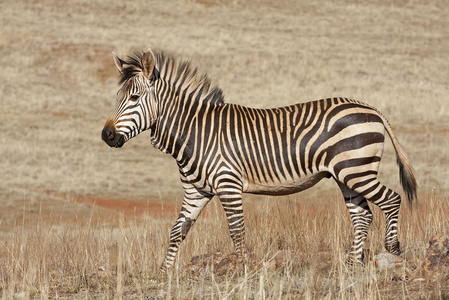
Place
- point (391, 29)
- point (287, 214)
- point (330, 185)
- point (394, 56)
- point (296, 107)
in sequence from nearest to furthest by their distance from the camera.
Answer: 1. point (296, 107)
2. point (287, 214)
3. point (330, 185)
4. point (394, 56)
5. point (391, 29)

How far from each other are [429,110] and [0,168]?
19.5 meters

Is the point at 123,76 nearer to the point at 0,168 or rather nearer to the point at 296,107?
the point at 296,107

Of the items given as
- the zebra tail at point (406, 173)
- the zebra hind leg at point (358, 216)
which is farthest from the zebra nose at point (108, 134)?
the zebra tail at point (406, 173)

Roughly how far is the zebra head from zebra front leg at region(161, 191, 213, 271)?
3.34 feet

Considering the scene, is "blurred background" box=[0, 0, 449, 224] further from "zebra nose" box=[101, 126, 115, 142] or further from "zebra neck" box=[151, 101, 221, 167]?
"zebra nose" box=[101, 126, 115, 142]

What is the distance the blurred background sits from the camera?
25859 millimetres

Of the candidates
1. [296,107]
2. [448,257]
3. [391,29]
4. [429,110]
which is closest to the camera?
[448,257]

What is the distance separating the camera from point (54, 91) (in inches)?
1510

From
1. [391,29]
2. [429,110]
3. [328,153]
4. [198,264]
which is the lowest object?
[198,264]

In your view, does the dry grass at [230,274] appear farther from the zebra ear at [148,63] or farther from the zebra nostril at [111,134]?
the zebra ear at [148,63]

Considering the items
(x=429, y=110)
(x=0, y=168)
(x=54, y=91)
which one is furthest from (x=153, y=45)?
(x=0, y=168)

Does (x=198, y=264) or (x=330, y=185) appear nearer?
(x=198, y=264)

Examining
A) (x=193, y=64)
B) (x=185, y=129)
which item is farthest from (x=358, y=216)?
(x=193, y=64)

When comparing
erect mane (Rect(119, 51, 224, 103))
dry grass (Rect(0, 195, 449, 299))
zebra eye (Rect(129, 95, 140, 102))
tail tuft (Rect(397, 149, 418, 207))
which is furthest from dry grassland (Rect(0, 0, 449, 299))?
erect mane (Rect(119, 51, 224, 103))
